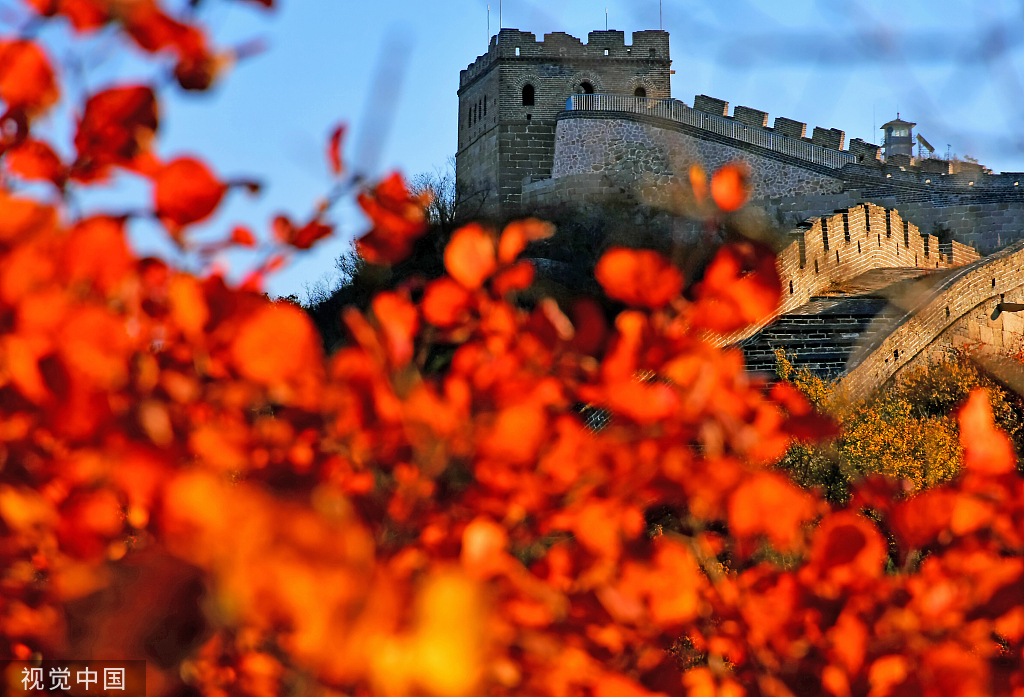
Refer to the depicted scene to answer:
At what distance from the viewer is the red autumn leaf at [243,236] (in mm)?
1603

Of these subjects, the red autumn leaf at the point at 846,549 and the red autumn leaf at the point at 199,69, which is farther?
the red autumn leaf at the point at 846,549

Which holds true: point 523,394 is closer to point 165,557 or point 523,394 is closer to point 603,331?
point 603,331

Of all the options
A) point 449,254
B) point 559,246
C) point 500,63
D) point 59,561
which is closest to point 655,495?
point 449,254

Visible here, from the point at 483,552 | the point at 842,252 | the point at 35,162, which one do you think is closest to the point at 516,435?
the point at 483,552

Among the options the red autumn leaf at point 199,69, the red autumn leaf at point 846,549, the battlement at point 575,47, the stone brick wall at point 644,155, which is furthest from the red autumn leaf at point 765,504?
the battlement at point 575,47

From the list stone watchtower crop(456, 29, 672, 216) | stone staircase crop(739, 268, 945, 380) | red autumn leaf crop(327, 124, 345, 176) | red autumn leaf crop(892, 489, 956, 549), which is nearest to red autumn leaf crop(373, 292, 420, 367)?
red autumn leaf crop(327, 124, 345, 176)

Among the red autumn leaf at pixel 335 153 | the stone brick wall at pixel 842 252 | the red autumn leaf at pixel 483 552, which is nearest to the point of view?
the red autumn leaf at pixel 483 552

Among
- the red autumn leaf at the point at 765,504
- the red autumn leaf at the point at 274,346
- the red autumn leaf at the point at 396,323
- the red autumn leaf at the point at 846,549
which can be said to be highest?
the red autumn leaf at the point at 396,323

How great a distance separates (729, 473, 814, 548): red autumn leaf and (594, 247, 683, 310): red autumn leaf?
0.33 meters

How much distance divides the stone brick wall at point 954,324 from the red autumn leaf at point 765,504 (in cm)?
772

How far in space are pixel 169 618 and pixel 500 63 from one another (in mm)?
27405

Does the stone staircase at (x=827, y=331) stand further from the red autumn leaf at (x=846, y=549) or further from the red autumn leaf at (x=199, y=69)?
the red autumn leaf at (x=199, y=69)

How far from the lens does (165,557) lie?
902 mm

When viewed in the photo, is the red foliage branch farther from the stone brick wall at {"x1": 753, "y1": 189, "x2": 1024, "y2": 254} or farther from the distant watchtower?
the distant watchtower
